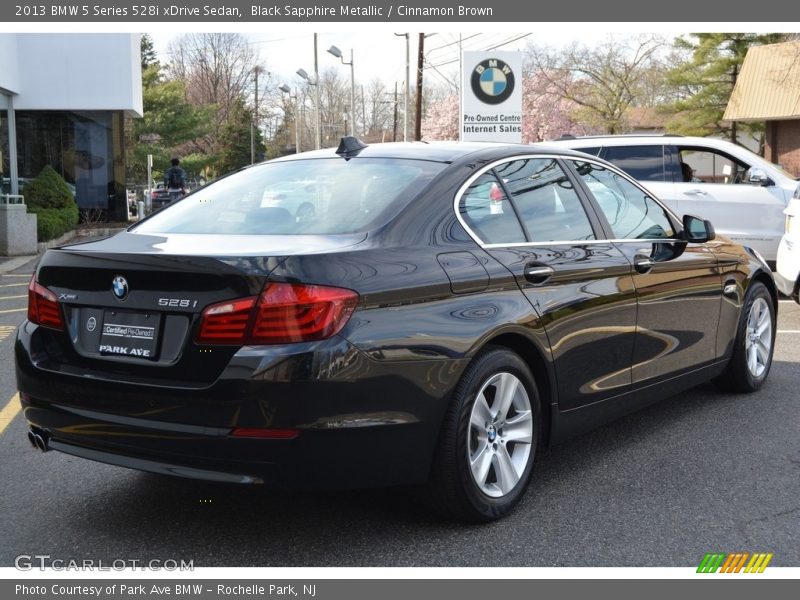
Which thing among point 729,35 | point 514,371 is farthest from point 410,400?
point 729,35

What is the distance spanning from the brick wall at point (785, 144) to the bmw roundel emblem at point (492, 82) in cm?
2272

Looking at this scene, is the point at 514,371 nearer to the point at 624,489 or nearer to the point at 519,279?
the point at 519,279

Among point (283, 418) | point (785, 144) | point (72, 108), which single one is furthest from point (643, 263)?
point (785, 144)

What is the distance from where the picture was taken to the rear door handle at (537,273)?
4137mm

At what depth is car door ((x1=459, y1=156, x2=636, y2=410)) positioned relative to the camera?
13.7 feet

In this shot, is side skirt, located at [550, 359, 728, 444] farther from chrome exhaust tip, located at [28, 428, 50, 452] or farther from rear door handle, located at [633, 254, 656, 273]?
chrome exhaust tip, located at [28, 428, 50, 452]

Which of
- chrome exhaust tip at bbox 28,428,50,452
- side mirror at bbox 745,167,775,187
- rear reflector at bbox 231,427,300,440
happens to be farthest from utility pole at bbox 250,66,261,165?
rear reflector at bbox 231,427,300,440

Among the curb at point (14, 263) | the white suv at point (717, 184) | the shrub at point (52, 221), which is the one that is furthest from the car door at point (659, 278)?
the shrub at point (52, 221)

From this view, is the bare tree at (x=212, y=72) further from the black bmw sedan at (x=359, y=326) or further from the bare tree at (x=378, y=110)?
the black bmw sedan at (x=359, y=326)

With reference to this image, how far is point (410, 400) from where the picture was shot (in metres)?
3.50

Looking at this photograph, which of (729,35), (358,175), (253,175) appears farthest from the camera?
(729,35)

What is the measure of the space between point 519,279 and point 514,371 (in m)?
0.41

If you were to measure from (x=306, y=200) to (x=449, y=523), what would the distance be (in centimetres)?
154

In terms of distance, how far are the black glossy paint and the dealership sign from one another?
14.1 meters
